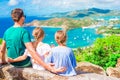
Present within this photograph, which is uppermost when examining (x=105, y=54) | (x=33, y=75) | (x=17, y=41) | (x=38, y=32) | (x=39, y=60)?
(x=38, y=32)

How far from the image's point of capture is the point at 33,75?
5242 millimetres

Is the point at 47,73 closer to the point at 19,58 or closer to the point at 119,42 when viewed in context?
the point at 19,58

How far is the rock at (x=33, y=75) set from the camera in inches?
199

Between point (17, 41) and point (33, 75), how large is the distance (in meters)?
0.60

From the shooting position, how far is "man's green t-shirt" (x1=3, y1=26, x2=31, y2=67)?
534 cm

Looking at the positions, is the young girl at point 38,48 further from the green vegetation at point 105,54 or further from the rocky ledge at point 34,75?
the green vegetation at point 105,54

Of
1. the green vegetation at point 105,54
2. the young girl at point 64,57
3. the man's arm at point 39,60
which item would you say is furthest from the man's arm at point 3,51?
the green vegetation at point 105,54

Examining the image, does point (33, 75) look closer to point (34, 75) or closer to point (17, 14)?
point (34, 75)

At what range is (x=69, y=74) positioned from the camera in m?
5.21

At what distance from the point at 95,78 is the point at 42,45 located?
1213 mm

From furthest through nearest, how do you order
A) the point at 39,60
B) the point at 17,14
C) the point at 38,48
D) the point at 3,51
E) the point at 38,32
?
the point at 3,51
the point at 38,48
the point at 38,32
the point at 17,14
the point at 39,60

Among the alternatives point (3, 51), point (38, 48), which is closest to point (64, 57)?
point (38, 48)

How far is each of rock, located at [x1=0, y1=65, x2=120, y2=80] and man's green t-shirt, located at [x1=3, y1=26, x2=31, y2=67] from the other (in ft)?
0.53

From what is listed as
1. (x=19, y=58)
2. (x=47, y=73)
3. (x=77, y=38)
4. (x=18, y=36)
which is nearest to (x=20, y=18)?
(x=18, y=36)
